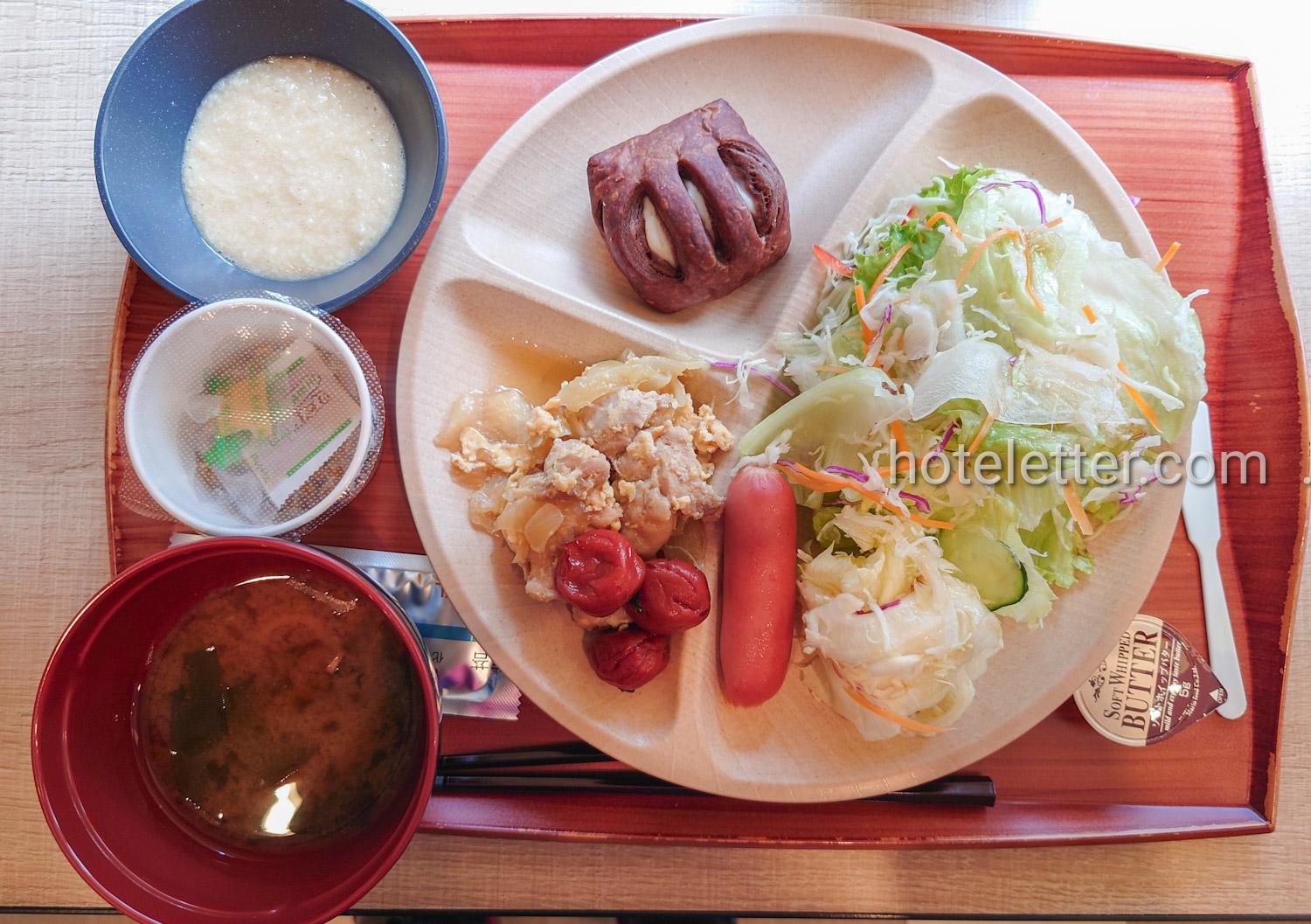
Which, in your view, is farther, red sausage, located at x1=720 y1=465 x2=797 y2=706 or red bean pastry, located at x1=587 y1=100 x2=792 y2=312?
red bean pastry, located at x1=587 y1=100 x2=792 y2=312

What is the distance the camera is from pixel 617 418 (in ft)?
6.10

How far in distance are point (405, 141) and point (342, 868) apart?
1.64 meters

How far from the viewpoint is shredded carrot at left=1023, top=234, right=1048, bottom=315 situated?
A: 181 cm

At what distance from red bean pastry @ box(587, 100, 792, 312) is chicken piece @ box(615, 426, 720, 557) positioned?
1.36ft

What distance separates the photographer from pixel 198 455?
1776 millimetres

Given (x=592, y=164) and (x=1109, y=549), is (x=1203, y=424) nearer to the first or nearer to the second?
(x=1109, y=549)

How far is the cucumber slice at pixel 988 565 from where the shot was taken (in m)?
1.79

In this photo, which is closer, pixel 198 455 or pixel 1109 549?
pixel 198 455

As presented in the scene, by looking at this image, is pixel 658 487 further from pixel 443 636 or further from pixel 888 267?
pixel 888 267

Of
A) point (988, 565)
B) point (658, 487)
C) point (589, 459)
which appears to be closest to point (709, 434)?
point (658, 487)

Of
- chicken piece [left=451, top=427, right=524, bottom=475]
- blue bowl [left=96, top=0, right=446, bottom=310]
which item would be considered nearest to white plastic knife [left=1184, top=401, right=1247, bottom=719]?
chicken piece [left=451, top=427, right=524, bottom=475]

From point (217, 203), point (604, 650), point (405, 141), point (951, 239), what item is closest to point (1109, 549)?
point (951, 239)

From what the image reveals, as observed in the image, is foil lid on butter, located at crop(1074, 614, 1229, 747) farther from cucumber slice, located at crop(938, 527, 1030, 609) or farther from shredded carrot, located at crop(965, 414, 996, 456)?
shredded carrot, located at crop(965, 414, 996, 456)

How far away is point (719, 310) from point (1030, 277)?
772 mm
